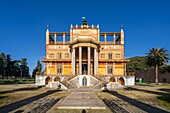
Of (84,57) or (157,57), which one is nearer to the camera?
(84,57)

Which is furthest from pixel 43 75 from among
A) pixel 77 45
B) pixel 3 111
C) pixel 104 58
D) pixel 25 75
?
pixel 25 75

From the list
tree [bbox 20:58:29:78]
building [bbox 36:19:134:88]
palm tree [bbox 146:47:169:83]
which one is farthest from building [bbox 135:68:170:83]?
tree [bbox 20:58:29:78]

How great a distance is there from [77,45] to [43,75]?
1477 centimetres

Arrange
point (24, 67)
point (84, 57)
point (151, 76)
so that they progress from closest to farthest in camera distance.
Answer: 1. point (84, 57)
2. point (151, 76)
3. point (24, 67)

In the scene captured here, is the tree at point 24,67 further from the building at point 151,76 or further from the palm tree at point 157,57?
the palm tree at point 157,57

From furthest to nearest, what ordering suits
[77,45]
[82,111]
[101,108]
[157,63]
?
[157,63] → [77,45] → [101,108] → [82,111]

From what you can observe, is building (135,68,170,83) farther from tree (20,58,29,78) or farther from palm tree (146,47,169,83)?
tree (20,58,29,78)

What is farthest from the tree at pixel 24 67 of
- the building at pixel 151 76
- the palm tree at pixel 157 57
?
the palm tree at pixel 157 57

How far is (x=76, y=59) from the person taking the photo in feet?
196

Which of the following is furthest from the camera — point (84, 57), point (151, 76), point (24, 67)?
point (24, 67)

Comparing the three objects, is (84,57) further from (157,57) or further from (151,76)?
(151,76)

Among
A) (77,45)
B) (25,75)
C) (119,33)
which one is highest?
(119,33)

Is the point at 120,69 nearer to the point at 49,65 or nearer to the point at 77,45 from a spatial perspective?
the point at 77,45

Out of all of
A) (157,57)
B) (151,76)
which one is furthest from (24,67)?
(157,57)
